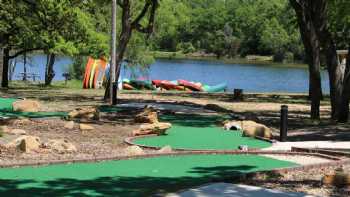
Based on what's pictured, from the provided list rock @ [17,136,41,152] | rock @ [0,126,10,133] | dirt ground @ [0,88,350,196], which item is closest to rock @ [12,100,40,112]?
dirt ground @ [0,88,350,196]

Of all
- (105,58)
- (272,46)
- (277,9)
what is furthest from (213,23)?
(105,58)

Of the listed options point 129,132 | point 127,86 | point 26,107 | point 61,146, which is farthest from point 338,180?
point 127,86

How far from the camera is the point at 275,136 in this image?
Answer: 46.8ft

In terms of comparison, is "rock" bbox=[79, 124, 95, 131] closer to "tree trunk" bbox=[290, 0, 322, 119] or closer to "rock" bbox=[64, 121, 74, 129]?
"rock" bbox=[64, 121, 74, 129]

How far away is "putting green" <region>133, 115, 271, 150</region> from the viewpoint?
12.5 metres

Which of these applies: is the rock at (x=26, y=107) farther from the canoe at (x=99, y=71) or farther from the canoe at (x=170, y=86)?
the canoe at (x=170, y=86)

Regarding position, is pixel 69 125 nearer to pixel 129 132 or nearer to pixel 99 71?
pixel 129 132

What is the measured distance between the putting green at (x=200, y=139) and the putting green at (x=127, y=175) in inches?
73.6

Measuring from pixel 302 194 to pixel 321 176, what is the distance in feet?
4.55

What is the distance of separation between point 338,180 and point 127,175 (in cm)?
258

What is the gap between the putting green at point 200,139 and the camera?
12453 millimetres

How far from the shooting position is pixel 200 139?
13500mm

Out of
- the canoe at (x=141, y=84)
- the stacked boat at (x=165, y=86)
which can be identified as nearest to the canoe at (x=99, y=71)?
the stacked boat at (x=165, y=86)

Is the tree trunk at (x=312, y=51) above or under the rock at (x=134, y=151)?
above
